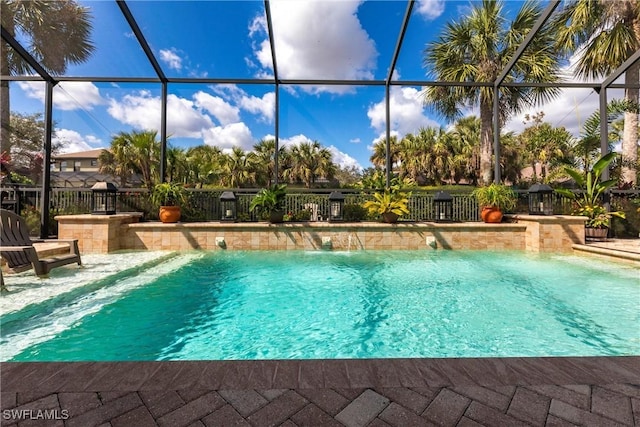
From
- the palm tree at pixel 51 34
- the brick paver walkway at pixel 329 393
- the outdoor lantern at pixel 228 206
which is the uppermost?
the palm tree at pixel 51 34

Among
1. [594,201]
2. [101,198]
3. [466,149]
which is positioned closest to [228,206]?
[101,198]

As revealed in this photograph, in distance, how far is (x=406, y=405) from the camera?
119 cm

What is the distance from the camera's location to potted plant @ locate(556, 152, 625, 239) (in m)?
6.82

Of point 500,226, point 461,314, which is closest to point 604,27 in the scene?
point 500,226

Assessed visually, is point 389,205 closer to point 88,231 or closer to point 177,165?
point 88,231

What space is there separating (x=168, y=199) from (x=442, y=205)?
22.6 ft

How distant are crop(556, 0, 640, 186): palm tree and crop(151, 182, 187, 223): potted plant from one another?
1227 centimetres

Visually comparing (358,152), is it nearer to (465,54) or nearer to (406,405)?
(465,54)

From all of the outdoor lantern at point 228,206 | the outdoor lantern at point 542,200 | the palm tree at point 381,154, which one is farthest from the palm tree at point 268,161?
the outdoor lantern at point 542,200

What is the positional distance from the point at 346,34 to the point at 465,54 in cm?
454

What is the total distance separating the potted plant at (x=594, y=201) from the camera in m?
6.82

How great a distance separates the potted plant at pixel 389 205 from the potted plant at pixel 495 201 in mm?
1937

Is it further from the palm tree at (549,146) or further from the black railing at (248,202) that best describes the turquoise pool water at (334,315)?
the palm tree at (549,146)

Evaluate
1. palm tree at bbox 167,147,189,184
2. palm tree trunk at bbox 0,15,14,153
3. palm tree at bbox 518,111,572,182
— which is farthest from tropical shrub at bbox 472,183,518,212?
palm tree trunk at bbox 0,15,14,153
